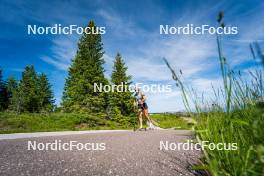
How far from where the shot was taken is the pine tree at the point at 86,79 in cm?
3428

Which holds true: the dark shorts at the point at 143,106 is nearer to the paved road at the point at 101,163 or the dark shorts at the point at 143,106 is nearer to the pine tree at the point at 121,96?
the paved road at the point at 101,163

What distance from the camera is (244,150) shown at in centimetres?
213

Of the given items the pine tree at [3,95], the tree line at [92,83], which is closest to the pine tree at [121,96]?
the tree line at [92,83]

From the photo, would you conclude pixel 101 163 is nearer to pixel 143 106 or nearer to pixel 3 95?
pixel 143 106

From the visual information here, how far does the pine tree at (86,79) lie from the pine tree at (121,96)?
239cm

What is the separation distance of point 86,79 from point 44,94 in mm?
23169

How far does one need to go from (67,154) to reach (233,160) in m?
3.34

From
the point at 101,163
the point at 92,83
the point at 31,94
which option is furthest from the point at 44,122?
the point at 31,94

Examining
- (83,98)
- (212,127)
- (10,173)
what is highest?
(83,98)

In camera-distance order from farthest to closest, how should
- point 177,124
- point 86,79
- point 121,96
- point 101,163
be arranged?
1. point 86,79
2. point 121,96
3. point 177,124
4. point 101,163

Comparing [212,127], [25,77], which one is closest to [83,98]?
[25,77]

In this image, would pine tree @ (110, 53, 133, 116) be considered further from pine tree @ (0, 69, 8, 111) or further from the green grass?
pine tree @ (0, 69, 8, 111)

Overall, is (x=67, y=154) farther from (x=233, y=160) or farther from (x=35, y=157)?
(x=233, y=160)

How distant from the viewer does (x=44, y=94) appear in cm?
5497
